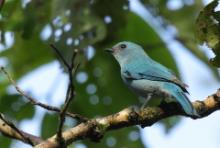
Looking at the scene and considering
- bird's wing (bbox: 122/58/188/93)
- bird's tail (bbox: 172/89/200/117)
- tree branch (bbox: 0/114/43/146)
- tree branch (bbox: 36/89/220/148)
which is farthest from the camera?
bird's wing (bbox: 122/58/188/93)

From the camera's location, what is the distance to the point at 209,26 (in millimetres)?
4125

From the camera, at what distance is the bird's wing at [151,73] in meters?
4.75

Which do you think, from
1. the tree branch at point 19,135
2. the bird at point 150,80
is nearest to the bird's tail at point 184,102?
the bird at point 150,80

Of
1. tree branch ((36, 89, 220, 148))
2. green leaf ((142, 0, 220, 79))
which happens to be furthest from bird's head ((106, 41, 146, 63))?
tree branch ((36, 89, 220, 148))

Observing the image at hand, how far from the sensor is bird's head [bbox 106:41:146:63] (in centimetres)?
555

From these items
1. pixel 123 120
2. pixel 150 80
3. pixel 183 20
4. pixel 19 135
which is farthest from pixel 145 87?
pixel 183 20

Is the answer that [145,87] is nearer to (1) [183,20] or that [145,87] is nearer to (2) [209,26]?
(2) [209,26]

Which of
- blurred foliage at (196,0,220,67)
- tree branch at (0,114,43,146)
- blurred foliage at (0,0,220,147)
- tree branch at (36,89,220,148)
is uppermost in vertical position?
blurred foliage at (196,0,220,67)

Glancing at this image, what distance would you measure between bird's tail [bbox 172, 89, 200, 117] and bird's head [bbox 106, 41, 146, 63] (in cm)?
101

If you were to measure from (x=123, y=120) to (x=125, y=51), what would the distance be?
226 centimetres

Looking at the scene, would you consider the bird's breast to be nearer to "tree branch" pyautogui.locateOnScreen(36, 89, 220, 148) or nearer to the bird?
the bird

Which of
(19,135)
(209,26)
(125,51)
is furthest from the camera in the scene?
(125,51)

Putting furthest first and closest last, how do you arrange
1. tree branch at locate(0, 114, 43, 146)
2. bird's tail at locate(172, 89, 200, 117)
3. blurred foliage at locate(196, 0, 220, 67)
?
blurred foliage at locate(196, 0, 220, 67), bird's tail at locate(172, 89, 200, 117), tree branch at locate(0, 114, 43, 146)

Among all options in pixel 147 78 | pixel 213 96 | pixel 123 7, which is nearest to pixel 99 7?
pixel 123 7
